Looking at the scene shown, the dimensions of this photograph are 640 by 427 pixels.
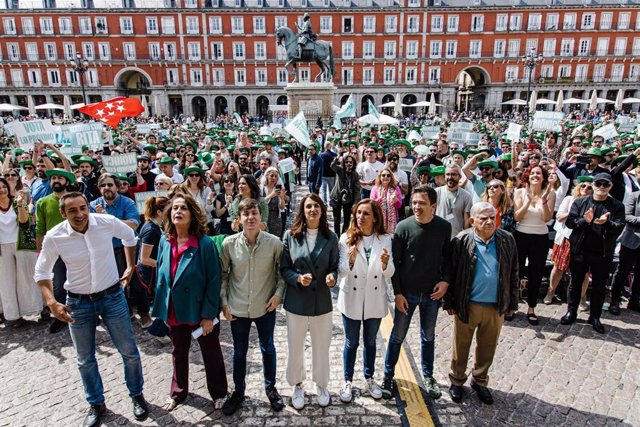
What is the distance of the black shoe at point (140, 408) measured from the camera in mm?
4023

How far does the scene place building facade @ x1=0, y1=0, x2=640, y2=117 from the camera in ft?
170

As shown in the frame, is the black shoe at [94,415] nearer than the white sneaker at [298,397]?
Yes

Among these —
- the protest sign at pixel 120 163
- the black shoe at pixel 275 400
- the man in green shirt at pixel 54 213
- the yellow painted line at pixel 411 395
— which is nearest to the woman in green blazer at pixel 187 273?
the black shoe at pixel 275 400

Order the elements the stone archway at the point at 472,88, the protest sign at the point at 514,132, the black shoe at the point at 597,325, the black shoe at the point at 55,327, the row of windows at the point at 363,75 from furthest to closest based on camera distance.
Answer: the stone archway at the point at 472,88
the row of windows at the point at 363,75
the protest sign at the point at 514,132
the black shoe at the point at 55,327
the black shoe at the point at 597,325

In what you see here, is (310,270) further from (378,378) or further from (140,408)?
(140,408)

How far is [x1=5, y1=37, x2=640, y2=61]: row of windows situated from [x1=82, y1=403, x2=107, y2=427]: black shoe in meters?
54.2

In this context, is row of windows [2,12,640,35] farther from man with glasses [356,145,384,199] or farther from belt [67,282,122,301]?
belt [67,282,122,301]

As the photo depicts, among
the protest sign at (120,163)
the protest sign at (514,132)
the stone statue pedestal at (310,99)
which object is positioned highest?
the stone statue pedestal at (310,99)

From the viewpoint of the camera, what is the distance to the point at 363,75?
5478 cm

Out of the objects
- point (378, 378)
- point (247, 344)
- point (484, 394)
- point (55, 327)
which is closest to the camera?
point (247, 344)

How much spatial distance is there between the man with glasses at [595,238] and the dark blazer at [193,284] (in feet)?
15.4

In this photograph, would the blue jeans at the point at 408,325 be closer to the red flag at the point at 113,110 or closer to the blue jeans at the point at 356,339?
the blue jeans at the point at 356,339

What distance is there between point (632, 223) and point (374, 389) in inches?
172

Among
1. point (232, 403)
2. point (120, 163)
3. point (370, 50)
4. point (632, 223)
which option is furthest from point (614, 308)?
point (370, 50)
